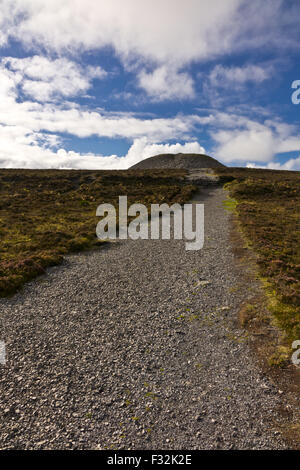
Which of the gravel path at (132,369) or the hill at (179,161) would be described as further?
the hill at (179,161)

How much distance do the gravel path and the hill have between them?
108199mm

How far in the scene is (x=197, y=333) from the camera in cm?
1311

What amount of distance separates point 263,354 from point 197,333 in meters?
2.99

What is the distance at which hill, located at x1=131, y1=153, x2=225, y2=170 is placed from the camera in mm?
122438

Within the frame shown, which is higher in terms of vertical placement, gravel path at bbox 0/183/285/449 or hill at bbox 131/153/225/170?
hill at bbox 131/153/225/170

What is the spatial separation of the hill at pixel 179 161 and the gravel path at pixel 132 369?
108199mm

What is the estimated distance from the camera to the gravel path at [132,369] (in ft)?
27.3

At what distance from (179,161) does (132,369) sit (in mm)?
123996

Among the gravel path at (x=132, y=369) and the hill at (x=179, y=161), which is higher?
the hill at (x=179, y=161)

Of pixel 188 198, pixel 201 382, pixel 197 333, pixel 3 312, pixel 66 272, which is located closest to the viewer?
pixel 201 382

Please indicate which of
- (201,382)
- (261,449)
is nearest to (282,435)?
(261,449)

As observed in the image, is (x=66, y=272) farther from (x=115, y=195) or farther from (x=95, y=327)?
(x=115, y=195)

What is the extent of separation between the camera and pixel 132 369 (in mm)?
10875

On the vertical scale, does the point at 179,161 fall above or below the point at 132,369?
above
